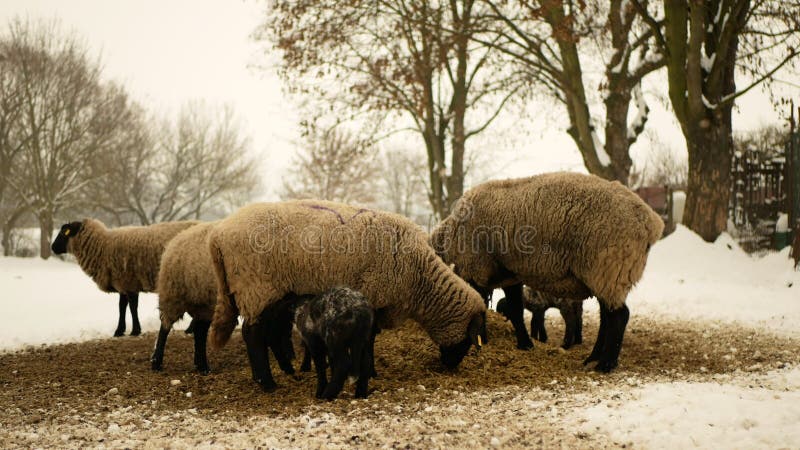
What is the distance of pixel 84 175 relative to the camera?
28797 mm

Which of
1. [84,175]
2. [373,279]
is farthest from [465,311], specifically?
[84,175]

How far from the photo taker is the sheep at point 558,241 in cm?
577

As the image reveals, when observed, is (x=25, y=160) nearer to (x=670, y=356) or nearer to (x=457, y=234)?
(x=457, y=234)

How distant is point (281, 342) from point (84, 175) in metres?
26.8

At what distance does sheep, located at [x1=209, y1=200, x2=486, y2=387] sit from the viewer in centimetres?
543

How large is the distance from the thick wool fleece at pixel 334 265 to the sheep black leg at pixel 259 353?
0.12 metres

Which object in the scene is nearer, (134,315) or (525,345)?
(525,345)

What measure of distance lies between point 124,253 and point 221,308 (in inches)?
174

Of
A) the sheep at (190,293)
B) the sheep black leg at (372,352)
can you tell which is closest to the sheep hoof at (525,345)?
the sheep black leg at (372,352)

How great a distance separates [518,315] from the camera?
6750 millimetres

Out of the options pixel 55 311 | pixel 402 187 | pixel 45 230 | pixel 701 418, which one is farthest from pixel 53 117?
pixel 402 187

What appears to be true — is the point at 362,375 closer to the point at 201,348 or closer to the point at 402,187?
the point at 201,348

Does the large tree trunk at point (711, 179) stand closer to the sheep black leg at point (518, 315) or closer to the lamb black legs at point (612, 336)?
the sheep black leg at point (518, 315)

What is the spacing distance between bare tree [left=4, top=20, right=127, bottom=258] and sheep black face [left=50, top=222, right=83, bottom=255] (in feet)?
59.1
